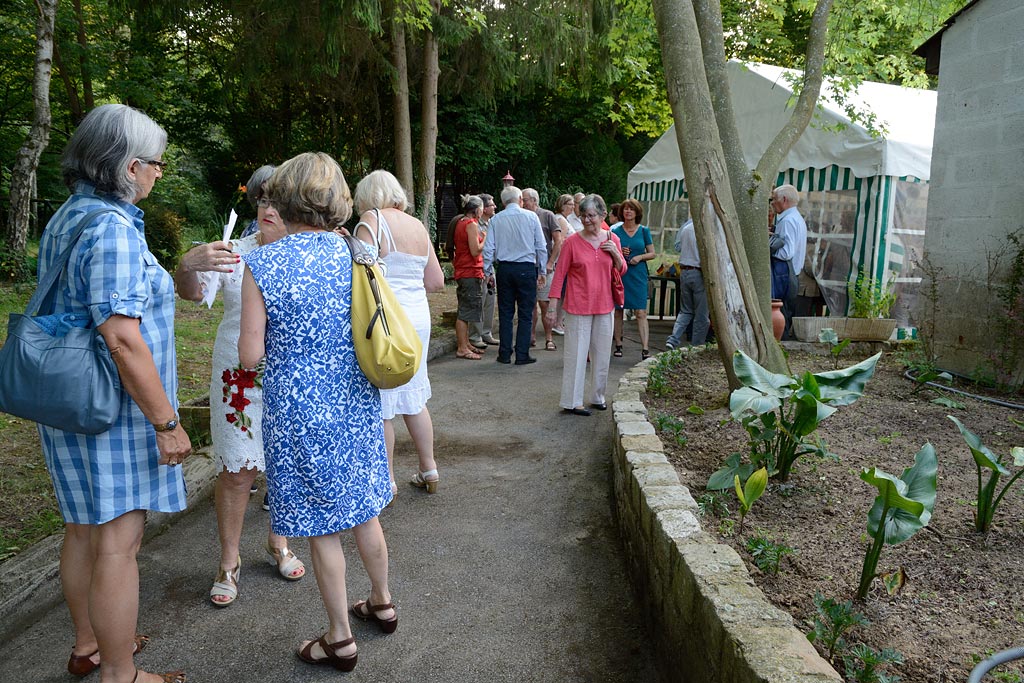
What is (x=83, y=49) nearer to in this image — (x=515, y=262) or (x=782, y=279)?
(x=515, y=262)

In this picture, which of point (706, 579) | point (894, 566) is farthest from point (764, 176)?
point (706, 579)

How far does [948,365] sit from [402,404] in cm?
536

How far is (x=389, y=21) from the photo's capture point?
15.8m

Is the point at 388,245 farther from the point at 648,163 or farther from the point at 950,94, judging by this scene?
the point at 648,163

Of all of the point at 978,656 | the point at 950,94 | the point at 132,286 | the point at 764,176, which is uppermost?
the point at 950,94

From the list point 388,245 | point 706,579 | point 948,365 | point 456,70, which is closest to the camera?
point 706,579

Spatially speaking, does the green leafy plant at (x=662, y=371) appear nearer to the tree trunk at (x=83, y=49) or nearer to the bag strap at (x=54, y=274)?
the bag strap at (x=54, y=274)

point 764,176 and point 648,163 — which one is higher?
point 648,163

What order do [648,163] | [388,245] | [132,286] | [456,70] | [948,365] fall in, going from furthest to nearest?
[456,70]
[648,163]
[948,365]
[388,245]
[132,286]

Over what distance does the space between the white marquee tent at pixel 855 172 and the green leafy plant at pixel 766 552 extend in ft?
22.2

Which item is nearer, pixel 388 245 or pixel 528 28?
pixel 388 245

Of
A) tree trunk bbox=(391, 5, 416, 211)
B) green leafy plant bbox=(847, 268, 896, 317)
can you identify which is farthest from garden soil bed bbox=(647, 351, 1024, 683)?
tree trunk bbox=(391, 5, 416, 211)

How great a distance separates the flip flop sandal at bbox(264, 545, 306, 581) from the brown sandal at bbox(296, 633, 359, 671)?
75 centimetres

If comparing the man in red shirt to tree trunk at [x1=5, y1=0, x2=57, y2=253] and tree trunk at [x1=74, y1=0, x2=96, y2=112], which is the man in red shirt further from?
tree trunk at [x1=74, y1=0, x2=96, y2=112]
